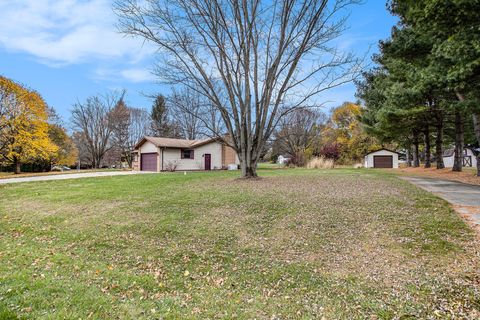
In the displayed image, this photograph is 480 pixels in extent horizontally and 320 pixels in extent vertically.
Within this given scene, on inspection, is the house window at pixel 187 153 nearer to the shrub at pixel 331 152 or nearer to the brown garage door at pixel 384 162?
the shrub at pixel 331 152

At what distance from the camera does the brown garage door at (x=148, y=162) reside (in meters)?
24.8

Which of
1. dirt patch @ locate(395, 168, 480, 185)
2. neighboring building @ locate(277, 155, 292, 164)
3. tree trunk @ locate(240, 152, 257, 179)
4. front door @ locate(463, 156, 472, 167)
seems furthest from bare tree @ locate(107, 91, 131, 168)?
front door @ locate(463, 156, 472, 167)

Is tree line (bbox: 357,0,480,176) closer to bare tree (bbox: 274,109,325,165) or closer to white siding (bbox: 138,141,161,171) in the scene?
bare tree (bbox: 274,109,325,165)

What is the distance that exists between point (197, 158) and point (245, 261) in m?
23.1

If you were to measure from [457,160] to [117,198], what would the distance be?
1853 centimetres

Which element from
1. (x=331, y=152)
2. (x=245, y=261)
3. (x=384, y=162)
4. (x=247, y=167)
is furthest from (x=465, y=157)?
(x=245, y=261)

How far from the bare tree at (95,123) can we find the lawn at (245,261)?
104 ft

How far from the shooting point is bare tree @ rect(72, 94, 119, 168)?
115 ft

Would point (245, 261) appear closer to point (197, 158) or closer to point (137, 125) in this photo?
point (197, 158)

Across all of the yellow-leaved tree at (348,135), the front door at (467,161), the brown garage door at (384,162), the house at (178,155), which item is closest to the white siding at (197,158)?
the house at (178,155)

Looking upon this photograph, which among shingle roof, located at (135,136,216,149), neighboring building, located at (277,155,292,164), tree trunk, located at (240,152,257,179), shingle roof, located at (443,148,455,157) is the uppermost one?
shingle roof, located at (135,136,216,149)

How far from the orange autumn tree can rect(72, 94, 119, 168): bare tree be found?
489 inches

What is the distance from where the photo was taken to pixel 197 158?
2662cm

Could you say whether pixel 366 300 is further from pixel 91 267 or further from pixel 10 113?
pixel 10 113
